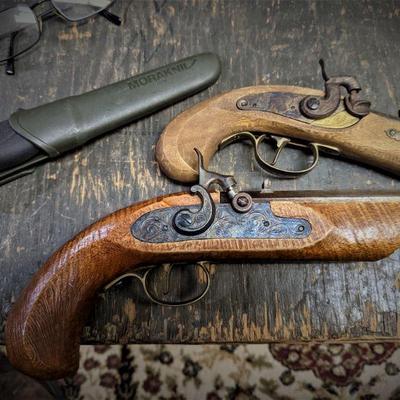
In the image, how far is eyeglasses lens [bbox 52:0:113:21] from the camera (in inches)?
95.3

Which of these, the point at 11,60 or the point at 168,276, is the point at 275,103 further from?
the point at 11,60

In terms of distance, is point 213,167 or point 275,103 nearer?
point 275,103

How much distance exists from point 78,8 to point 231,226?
1.73 meters

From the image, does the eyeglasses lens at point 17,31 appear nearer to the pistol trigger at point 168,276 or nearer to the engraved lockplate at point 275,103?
the engraved lockplate at point 275,103

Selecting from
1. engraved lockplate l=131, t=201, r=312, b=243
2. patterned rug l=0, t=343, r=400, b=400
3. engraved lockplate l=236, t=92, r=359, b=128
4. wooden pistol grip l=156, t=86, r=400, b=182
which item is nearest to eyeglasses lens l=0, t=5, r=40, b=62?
wooden pistol grip l=156, t=86, r=400, b=182

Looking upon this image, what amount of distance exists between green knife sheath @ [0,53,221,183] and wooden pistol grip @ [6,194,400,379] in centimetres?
64

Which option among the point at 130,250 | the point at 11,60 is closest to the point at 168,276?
the point at 130,250

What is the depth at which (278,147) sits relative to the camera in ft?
6.77

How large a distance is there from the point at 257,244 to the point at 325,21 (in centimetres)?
161

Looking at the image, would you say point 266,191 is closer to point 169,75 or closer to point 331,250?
point 331,250

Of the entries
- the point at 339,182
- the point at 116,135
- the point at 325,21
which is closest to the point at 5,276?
the point at 116,135

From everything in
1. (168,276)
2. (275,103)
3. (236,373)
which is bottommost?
(236,373)

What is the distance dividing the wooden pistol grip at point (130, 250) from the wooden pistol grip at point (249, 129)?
417mm

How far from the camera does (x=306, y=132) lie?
6.46 feet
